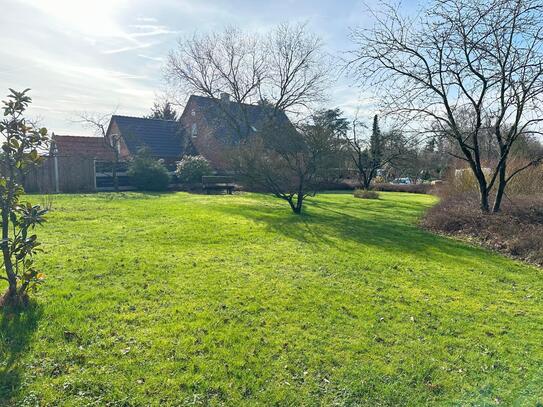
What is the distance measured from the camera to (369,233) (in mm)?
10031

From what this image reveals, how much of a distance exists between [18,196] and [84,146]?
2543 centimetres

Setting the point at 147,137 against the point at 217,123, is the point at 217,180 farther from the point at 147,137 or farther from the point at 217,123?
the point at 147,137

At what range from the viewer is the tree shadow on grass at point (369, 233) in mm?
7898

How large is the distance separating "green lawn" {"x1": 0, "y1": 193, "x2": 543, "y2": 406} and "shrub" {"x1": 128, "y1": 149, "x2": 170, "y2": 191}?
48.9 ft

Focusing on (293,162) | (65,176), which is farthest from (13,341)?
(65,176)

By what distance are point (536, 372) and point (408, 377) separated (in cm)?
121

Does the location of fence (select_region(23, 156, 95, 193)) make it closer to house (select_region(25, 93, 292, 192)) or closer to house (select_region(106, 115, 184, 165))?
house (select_region(25, 93, 292, 192))

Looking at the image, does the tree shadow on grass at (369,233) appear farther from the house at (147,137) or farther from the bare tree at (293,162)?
the house at (147,137)

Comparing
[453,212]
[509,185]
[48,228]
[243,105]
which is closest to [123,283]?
[48,228]

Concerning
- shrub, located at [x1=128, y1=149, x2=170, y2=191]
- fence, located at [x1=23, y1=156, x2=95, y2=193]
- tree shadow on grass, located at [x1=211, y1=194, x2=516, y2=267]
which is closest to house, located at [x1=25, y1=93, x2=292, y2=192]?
shrub, located at [x1=128, y1=149, x2=170, y2=191]

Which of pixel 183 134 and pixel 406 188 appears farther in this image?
pixel 183 134

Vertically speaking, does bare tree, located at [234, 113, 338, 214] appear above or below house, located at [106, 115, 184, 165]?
below

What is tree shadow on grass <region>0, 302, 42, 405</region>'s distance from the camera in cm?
277

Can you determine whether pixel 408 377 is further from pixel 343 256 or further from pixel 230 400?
pixel 343 256
